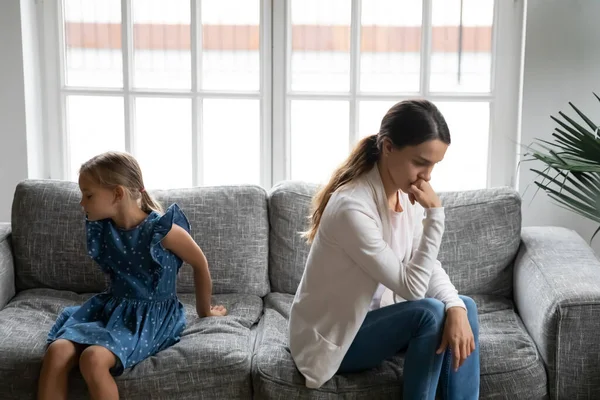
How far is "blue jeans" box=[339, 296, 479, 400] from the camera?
86.4 inches

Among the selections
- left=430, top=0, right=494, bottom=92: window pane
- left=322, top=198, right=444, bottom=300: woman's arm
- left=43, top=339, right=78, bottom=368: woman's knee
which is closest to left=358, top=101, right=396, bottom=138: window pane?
left=430, top=0, right=494, bottom=92: window pane

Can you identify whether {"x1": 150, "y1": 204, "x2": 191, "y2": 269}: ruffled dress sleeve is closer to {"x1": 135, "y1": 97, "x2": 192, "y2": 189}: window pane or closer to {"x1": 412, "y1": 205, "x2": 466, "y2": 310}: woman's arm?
{"x1": 412, "y1": 205, "x2": 466, "y2": 310}: woman's arm

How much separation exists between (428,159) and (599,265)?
87 centimetres

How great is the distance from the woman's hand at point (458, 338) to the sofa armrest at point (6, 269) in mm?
1523

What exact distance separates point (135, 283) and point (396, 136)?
3.15 feet

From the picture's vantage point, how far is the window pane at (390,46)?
3.34m

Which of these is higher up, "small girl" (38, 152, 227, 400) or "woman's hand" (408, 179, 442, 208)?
"woman's hand" (408, 179, 442, 208)

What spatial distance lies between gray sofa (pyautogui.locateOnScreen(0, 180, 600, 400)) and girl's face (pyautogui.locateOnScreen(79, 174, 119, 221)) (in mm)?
413

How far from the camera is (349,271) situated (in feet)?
7.33

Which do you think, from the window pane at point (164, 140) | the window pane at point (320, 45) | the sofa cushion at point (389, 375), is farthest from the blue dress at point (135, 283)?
the window pane at point (320, 45)

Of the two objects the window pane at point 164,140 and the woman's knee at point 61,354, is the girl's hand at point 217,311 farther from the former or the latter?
the window pane at point 164,140

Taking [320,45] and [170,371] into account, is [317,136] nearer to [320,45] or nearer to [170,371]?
[320,45]

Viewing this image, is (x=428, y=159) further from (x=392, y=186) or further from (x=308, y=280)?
(x=308, y=280)

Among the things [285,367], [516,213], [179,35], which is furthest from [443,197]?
[179,35]
